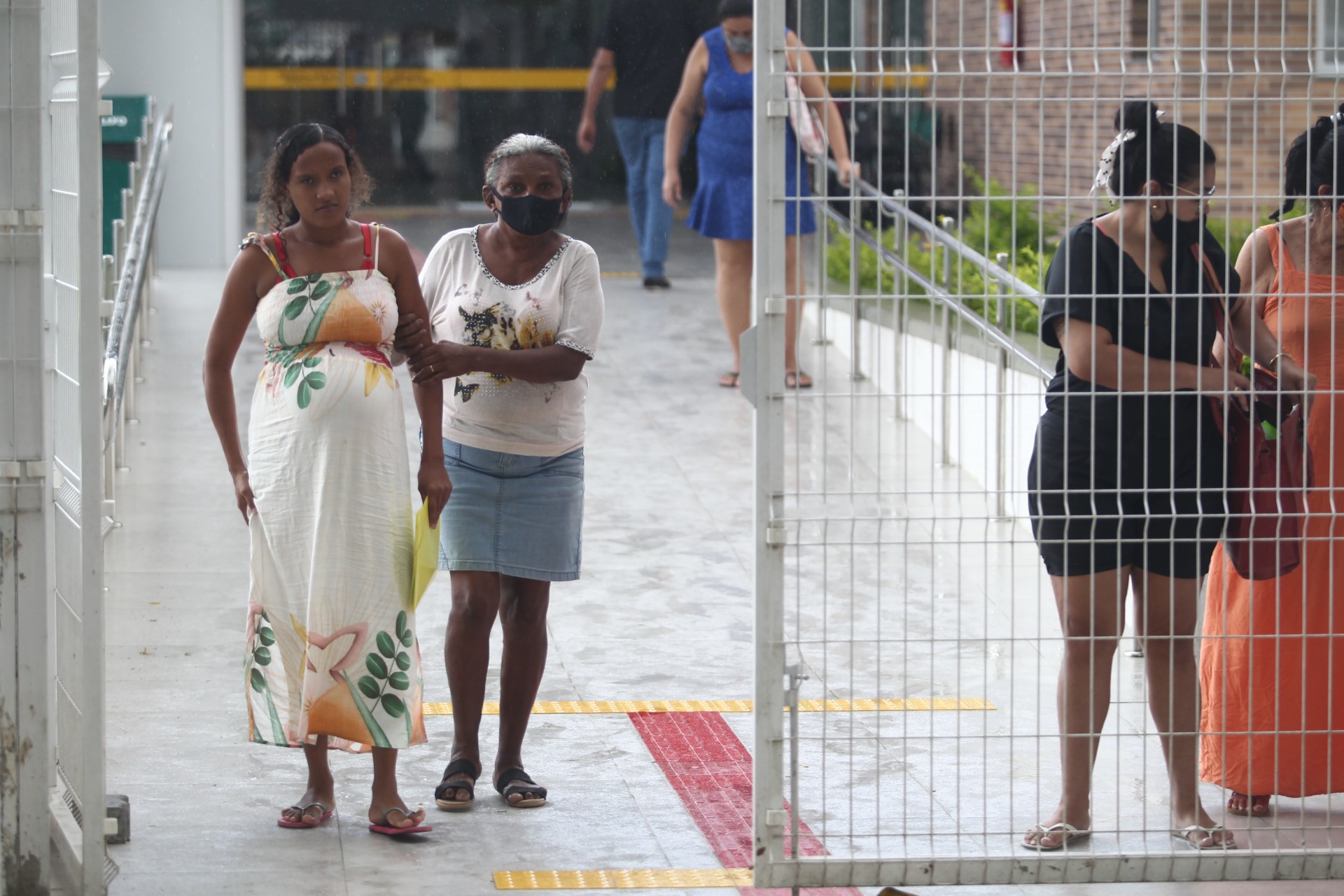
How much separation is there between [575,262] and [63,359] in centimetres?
120

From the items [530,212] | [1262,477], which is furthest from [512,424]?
[1262,477]

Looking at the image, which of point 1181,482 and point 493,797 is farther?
point 493,797

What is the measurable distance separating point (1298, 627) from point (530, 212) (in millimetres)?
2057

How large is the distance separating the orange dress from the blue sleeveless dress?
4.83m

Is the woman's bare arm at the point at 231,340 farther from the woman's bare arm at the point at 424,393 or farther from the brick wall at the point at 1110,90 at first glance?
the brick wall at the point at 1110,90

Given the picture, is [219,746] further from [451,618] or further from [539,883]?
[539,883]

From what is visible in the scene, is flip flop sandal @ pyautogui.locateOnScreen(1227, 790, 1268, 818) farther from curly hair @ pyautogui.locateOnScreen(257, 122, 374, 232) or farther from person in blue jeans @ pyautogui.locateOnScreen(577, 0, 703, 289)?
person in blue jeans @ pyautogui.locateOnScreen(577, 0, 703, 289)

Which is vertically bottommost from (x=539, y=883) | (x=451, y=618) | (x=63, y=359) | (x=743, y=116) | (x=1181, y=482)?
(x=539, y=883)

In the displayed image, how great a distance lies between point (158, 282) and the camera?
1186 cm

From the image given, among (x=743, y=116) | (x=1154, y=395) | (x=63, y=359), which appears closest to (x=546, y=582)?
(x=63, y=359)

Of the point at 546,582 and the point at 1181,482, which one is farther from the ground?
the point at 1181,482

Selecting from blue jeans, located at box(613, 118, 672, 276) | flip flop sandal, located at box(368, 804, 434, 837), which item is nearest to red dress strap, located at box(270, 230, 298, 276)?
flip flop sandal, located at box(368, 804, 434, 837)

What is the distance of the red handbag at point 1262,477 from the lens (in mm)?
3658

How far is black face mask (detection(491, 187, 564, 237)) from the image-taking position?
4078 millimetres
